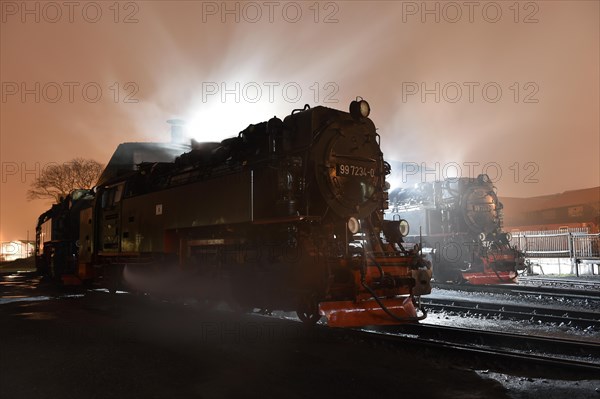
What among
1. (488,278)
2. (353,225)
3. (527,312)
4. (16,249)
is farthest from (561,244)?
(16,249)

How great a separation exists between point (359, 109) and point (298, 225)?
2543mm

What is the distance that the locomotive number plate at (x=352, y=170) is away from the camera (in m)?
8.12

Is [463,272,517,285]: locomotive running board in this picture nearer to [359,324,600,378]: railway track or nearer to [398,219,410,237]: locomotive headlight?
[398,219,410,237]: locomotive headlight

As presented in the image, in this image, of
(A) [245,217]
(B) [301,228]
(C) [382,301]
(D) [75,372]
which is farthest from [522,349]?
(D) [75,372]

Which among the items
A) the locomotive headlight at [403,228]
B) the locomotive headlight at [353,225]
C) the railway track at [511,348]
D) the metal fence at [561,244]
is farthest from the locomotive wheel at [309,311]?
the metal fence at [561,244]

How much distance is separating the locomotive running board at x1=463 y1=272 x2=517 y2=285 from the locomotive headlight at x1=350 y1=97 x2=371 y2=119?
28.2ft

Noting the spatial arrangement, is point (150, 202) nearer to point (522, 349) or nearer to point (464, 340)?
point (464, 340)

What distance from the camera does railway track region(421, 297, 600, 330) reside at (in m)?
8.63

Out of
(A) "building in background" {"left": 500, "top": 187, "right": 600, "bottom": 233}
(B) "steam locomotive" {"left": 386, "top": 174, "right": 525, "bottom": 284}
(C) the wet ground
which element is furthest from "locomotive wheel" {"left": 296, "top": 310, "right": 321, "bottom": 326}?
(A) "building in background" {"left": 500, "top": 187, "right": 600, "bottom": 233}

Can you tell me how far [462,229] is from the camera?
16766mm

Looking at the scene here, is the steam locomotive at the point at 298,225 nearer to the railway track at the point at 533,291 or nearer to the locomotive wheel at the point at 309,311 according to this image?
the locomotive wheel at the point at 309,311

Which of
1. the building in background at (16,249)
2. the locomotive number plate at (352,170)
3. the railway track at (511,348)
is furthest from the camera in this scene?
the building in background at (16,249)

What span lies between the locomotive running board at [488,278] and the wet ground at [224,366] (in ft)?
29.6

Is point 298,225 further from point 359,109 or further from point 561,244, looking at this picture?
point 561,244
